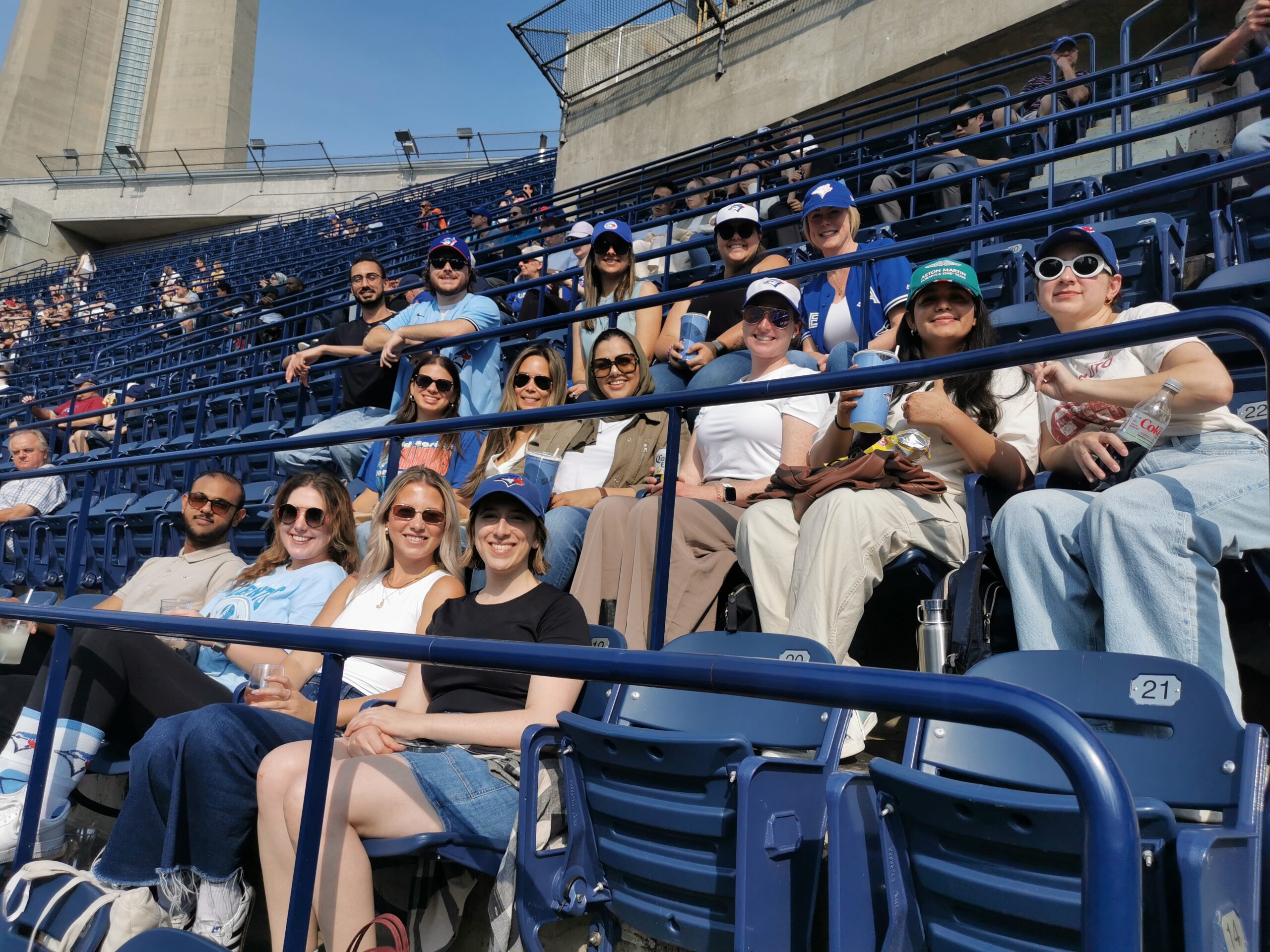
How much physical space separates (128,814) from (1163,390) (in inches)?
102

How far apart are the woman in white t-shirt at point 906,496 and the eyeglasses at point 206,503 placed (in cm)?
240

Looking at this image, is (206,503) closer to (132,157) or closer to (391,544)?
(391,544)

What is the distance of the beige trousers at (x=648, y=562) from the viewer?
2.75m

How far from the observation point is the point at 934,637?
2221 mm

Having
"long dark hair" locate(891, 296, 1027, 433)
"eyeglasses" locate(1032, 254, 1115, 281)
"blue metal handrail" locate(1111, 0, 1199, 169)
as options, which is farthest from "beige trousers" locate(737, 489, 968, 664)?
"blue metal handrail" locate(1111, 0, 1199, 169)

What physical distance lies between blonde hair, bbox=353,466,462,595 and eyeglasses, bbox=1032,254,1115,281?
6.38 feet

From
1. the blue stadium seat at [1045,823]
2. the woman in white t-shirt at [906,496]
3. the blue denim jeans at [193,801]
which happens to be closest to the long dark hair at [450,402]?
the woman in white t-shirt at [906,496]

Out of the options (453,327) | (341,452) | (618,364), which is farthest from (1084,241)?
(341,452)

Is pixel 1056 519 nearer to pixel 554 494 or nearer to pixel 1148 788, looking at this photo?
pixel 1148 788

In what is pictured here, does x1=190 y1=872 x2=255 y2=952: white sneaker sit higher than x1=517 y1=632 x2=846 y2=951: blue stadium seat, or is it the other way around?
x1=517 y1=632 x2=846 y2=951: blue stadium seat

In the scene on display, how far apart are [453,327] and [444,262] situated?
1.86 feet

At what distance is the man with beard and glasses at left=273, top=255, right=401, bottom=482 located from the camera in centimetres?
487

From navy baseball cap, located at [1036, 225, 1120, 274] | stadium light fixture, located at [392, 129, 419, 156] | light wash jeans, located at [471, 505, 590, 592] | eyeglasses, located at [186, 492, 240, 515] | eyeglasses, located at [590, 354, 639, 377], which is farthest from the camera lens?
stadium light fixture, located at [392, 129, 419, 156]

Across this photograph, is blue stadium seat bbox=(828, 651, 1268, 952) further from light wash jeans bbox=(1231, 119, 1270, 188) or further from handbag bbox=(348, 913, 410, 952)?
light wash jeans bbox=(1231, 119, 1270, 188)
